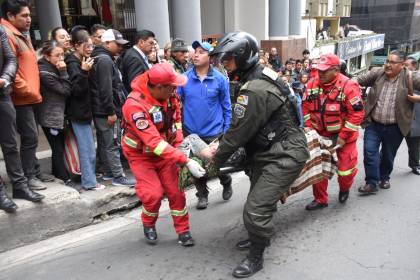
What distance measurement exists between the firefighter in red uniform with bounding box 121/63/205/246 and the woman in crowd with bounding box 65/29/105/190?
1115mm

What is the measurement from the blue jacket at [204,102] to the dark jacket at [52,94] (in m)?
1.29

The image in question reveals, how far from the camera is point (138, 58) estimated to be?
194 inches

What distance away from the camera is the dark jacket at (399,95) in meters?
4.87

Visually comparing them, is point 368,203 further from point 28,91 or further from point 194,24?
point 194,24

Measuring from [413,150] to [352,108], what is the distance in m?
2.04

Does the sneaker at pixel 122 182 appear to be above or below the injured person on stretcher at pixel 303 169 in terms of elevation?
below

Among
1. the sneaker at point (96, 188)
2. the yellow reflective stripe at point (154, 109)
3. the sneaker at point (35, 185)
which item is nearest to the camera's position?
the yellow reflective stripe at point (154, 109)

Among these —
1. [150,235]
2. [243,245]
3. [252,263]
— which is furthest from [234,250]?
[150,235]

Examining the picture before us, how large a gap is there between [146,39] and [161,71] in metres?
1.86

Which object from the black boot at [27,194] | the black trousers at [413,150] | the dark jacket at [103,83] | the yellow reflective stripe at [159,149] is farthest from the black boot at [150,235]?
the black trousers at [413,150]

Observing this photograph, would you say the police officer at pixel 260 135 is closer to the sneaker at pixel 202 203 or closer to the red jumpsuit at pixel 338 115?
the red jumpsuit at pixel 338 115

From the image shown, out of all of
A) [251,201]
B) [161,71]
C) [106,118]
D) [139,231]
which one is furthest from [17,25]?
[251,201]

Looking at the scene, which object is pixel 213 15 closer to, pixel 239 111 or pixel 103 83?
pixel 103 83

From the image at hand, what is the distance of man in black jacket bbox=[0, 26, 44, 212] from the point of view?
367cm
